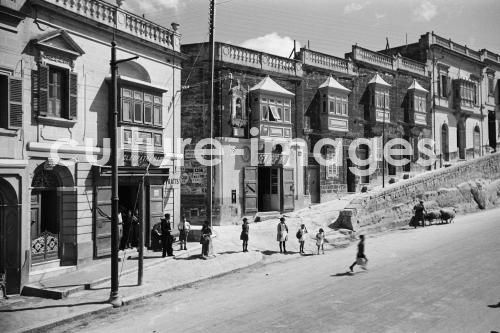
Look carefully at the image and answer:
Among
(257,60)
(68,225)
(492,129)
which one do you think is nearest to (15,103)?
(68,225)

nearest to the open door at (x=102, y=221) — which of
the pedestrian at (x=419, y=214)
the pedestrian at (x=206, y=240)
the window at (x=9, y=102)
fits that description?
the pedestrian at (x=206, y=240)

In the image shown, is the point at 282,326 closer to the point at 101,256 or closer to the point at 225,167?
the point at 101,256

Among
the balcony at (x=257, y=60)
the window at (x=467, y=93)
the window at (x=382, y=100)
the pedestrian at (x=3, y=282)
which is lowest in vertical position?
the pedestrian at (x=3, y=282)

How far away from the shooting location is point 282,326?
1027cm

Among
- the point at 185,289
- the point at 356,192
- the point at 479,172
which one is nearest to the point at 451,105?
the point at 479,172

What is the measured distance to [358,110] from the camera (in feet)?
108

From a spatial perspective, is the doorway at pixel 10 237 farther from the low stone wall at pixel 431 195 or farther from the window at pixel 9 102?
the low stone wall at pixel 431 195

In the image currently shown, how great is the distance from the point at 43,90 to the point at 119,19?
477cm

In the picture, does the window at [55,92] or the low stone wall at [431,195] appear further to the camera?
the low stone wall at [431,195]

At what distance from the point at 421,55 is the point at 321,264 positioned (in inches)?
1168

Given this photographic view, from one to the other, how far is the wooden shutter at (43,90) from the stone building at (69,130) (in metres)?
0.03

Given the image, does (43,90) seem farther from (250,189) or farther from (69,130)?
(250,189)

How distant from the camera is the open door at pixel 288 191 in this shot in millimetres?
27391

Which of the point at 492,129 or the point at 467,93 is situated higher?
the point at 467,93
